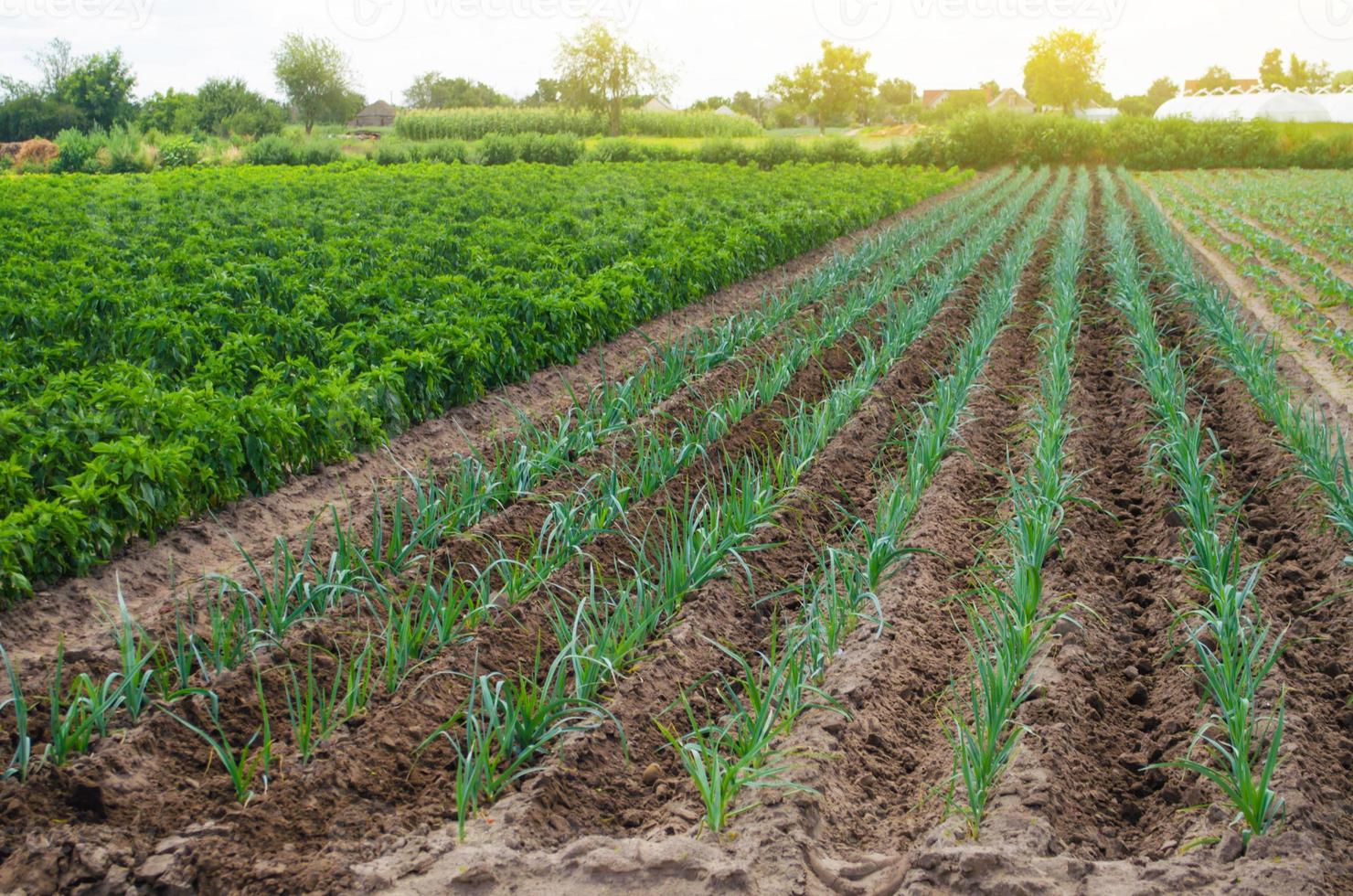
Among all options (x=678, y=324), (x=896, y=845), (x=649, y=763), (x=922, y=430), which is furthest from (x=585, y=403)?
(x=896, y=845)

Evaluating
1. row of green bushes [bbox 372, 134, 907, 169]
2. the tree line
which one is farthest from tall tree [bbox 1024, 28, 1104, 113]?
row of green bushes [bbox 372, 134, 907, 169]

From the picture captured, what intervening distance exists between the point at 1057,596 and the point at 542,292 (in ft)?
18.9

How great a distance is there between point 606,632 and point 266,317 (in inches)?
200

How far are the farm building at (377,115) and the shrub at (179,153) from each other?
163 ft

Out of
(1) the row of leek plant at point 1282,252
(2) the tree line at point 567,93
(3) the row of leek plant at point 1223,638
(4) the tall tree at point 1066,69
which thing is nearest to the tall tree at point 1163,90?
(2) the tree line at point 567,93

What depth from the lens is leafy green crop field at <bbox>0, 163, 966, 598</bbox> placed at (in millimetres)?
4895

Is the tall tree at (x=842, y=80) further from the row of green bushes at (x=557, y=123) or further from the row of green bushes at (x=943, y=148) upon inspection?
the row of green bushes at (x=943, y=148)

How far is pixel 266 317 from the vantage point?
7.64m

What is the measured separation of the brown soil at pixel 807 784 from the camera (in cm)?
→ 280

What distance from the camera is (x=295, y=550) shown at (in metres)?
4.96

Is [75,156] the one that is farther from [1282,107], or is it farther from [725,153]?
[1282,107]

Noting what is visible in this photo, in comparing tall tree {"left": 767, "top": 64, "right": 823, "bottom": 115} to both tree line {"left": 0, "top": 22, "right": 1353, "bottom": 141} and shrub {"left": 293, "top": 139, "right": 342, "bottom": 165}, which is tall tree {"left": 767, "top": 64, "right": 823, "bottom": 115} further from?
shrub {"left": 293, "top": 139, "right": 342, "bottom": 165}

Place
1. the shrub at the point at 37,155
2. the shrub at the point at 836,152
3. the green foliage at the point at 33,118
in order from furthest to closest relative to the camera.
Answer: the green foliage at the point at 33,118 < the shrub at the point at 836,152 < the shrub at the point at 37,155

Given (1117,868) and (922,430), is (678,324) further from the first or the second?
(1117,868)
